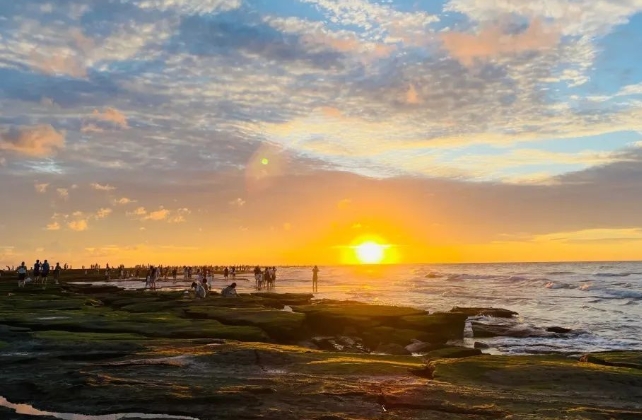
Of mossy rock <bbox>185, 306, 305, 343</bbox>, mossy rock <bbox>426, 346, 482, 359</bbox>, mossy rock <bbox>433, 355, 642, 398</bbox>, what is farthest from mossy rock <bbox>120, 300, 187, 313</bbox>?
mossy rock <bbox>433, 355, 642, 398</bbox>

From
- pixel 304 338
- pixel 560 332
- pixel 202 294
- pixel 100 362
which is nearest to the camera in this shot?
pixel 100 362

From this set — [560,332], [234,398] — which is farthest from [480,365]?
[560,332]

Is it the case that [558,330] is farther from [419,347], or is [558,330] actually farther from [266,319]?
[266,319]

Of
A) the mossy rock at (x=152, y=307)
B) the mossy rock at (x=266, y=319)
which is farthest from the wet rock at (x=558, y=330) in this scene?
the mossy rock at (x=152, y=307)

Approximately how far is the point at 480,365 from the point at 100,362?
11.7 meters

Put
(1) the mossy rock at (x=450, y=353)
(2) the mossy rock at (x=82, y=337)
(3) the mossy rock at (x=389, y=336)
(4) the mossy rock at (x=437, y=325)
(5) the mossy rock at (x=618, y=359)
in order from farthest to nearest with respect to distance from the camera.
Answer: (4) the mossy rock at (x=437, y=325) → (3) the mossy rock at (x=389, y=336) → (2) the mossy rock at (x=82, y=337) → (1) the mossy rock at (x=450, y=353) → (5) the mossy rock at (x=618, y=359)

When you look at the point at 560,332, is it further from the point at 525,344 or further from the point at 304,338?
the point at 304,338

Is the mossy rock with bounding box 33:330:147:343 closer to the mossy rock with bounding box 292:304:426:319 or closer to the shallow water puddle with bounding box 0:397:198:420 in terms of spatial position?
the shallow water puddle with bounding box 0:397:198:420

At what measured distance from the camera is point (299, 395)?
12.6m

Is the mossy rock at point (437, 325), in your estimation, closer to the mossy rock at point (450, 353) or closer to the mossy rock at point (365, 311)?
the mossy rock at point (365, 311)

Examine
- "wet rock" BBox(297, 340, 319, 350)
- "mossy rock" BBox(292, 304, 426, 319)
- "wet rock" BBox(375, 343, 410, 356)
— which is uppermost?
"mossy rock" BBox(292, 304, 426, 319)

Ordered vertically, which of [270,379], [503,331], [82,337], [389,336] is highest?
[270,379]

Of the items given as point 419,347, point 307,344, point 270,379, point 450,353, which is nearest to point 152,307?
point 307,344

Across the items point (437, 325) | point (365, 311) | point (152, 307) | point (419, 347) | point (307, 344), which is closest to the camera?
point (307, 344)
